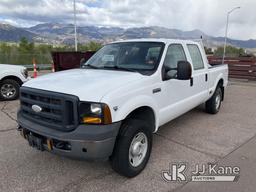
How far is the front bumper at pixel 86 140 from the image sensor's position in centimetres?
274

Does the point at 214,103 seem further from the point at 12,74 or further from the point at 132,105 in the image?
the point at 12,74

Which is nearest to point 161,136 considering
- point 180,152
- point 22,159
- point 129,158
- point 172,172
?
point 180,152

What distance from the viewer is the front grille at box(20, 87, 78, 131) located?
284cm

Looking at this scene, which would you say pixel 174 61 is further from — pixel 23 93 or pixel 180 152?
pixel 23 93

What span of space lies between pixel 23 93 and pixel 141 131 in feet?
5.81

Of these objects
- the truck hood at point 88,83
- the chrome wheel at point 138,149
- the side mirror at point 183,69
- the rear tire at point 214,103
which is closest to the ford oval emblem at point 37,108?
the truck hood at point 88,83

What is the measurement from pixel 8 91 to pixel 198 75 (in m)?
6.08

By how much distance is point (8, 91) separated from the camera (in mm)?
7855

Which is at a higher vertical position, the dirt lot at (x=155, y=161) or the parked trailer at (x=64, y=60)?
the parked trailer at (x=64, y=60)

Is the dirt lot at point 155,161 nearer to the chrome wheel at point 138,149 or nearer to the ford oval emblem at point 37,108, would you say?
the chrome wheel at point 138,149

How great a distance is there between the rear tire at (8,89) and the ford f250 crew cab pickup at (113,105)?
14.4 feet

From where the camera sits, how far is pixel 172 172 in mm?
3484

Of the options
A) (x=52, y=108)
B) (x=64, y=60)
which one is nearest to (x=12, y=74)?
(x=64, y=60)

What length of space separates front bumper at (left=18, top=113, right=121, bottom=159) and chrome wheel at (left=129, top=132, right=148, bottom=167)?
481mm
